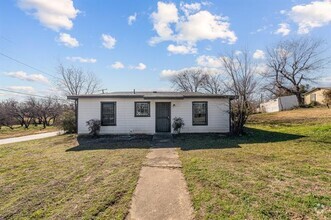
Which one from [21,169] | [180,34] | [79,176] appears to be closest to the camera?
[79,176]

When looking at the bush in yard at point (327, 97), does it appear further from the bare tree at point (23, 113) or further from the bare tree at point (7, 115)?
the bare tree at point (7, 115)

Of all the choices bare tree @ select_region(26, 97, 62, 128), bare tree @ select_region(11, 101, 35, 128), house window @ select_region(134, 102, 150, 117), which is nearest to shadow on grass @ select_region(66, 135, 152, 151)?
house window @ select_region(134, 102, 150, 117)

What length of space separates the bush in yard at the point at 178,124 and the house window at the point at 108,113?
11.2 ft

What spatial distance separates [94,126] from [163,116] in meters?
Answer: 3.87

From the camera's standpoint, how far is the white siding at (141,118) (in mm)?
12984

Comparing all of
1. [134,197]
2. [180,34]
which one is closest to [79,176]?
[134,197]

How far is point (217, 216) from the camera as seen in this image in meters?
3.15

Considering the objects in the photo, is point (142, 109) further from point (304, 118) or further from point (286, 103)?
point (286, 103)

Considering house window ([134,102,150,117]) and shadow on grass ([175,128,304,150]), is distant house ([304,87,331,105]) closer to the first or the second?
shadow on grass ([175,128,304,150])

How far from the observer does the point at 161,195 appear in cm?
405

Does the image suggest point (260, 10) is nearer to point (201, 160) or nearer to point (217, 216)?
point (201, 160)

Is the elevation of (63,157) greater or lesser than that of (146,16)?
lesser

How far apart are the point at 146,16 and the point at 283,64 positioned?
26.3m

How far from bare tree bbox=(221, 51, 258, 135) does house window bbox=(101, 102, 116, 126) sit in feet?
21.8
